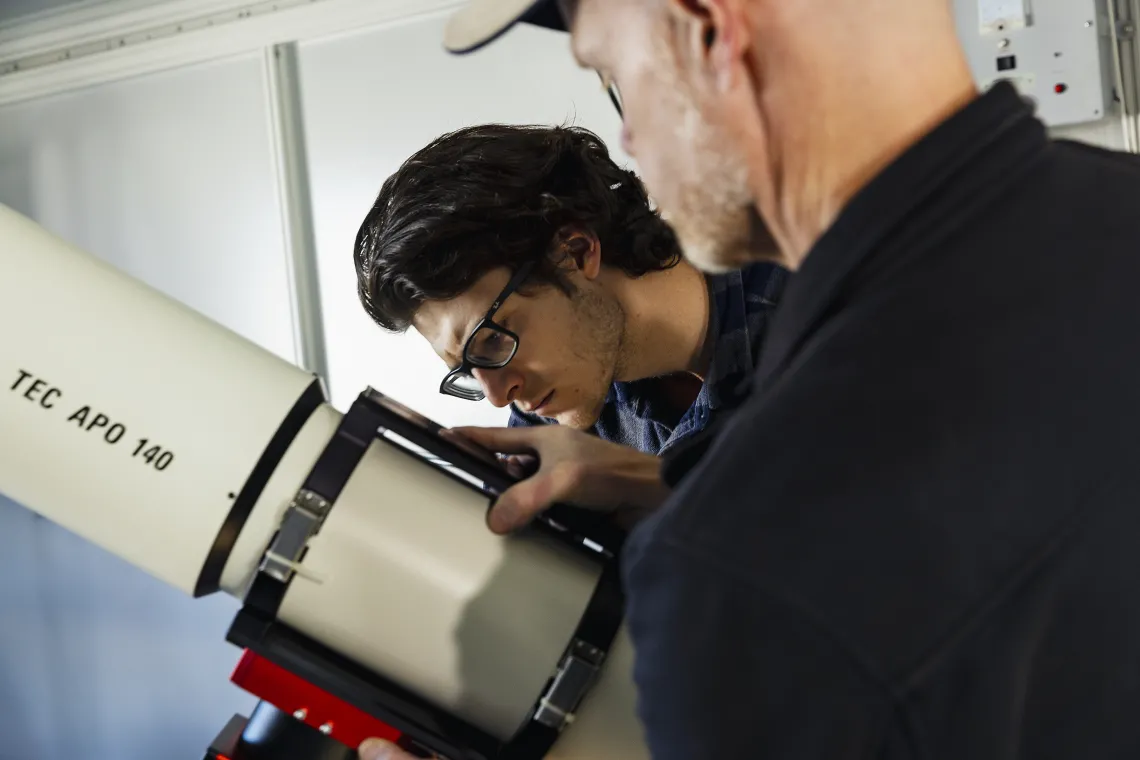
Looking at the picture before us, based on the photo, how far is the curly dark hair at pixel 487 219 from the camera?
1.30 meters

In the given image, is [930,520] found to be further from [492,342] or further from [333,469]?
[492,342]

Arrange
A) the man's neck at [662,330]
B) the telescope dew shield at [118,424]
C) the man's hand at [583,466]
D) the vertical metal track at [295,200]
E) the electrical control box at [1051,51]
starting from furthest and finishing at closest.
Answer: the vertical metal track at [295,200] → the electrical control box at [1051,51] → the man's neck at [662,330] → the man's hand at [583,466] → the telescope dew shield at [118,424]

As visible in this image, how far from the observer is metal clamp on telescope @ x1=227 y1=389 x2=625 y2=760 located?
80 cm

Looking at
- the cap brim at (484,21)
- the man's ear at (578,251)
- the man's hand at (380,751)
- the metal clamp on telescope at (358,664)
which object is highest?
the cap brim at (484,21)

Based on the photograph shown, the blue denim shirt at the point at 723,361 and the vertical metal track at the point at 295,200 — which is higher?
the vertical metal track at the point at 295,200

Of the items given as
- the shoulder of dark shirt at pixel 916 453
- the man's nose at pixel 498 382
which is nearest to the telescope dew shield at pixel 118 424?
the shoulder of dark shirt at pixel 916 453

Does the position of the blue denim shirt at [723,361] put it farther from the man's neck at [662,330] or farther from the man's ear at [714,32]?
the man's ear at [714,32]

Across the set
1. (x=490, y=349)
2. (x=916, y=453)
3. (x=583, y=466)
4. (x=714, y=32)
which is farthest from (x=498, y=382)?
(x=916, y=453)

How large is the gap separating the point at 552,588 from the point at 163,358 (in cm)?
39

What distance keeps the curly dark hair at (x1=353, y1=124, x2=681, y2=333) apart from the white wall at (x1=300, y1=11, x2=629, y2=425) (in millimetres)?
603

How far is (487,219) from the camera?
132 centimetres


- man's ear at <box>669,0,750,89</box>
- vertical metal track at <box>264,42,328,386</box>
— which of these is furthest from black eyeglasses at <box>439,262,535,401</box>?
vertical metal track at <box>264,42,328,386</box>

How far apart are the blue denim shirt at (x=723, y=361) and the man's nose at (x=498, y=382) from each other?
0.13 meters

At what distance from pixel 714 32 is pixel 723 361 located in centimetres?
80
